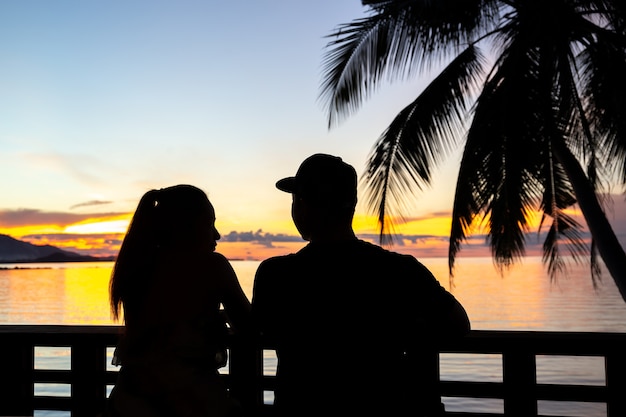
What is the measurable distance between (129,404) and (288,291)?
0.90 metres

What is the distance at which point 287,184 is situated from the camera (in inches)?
71.5

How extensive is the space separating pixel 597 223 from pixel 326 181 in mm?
6555

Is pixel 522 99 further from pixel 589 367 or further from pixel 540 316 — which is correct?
pixel 540 316

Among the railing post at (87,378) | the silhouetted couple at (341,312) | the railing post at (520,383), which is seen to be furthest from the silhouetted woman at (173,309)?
the railing post at (520,383)

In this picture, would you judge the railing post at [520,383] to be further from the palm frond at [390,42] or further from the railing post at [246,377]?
the palm frond at [390,42]

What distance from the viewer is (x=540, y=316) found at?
30938 mm

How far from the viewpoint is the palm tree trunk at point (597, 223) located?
7.36 meters

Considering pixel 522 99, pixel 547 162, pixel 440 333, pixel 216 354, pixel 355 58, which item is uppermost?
pixel 355 58

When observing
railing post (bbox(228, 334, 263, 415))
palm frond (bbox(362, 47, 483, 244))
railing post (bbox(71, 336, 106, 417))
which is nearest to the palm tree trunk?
palm frond (bbox(362, 47, 483, 244))

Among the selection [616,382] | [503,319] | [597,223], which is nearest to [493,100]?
[597,223]

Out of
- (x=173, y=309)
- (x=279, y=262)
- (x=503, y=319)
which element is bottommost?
(x=503, y=319)

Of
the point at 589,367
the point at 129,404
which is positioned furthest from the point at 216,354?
the point at 589,367

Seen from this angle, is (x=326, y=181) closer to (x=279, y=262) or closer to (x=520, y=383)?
(x=279, y=262)

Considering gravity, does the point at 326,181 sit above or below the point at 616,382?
above
